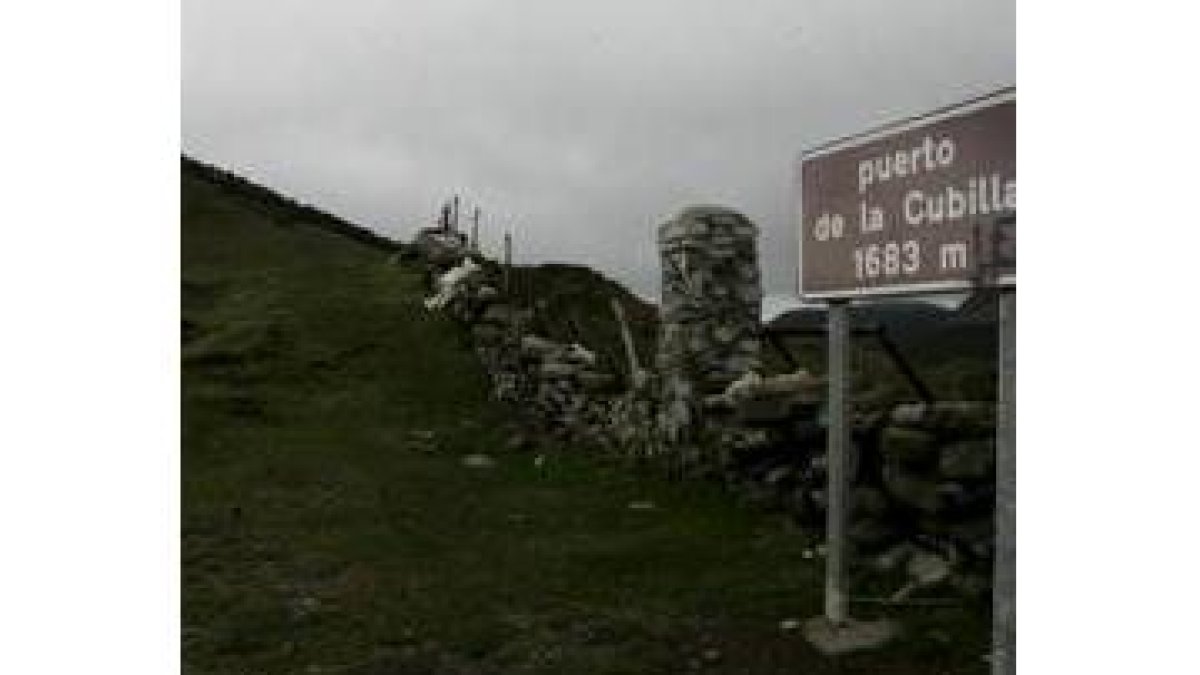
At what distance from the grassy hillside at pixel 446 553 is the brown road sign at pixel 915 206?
1.94 m

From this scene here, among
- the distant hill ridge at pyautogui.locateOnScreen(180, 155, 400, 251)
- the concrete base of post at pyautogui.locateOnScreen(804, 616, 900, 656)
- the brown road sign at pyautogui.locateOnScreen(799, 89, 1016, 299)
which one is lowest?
the concrete base of post at pyautogui.locateOnScreen(804, 616, 900, 656)

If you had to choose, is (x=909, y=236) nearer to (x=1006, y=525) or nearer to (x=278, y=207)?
(x=1006, y=525)

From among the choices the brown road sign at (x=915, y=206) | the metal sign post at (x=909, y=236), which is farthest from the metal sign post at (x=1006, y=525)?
the brown road sign at (x=915, y=206)

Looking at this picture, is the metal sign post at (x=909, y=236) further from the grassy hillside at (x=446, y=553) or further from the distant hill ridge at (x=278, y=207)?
the distant hill ridge at (x=278, y=207)

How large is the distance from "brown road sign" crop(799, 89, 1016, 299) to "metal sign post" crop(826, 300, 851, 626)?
11.3 inches

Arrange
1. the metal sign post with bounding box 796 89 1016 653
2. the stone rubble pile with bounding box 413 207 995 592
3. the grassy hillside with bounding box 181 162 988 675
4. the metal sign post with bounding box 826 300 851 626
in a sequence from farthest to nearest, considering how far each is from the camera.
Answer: the stone rubble pile with bounding box 413 207 995 592
the grassy hillside with bounding box 181 162 988 675
the metal sign post with bounding box 826 300 851 626
the metal sign post with bounding box 796 89 1016 653

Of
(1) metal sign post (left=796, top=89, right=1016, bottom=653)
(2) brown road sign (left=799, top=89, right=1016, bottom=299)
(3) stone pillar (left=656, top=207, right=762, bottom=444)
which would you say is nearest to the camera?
(1) metal sign post (left=796, top=89, right=1016, bottom=653)

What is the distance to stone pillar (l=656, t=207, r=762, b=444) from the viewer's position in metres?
12.9

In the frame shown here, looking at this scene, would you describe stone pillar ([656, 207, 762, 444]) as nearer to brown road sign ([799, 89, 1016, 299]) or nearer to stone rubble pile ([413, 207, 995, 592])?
stone rubble pile ([413, 207, 995, 592])

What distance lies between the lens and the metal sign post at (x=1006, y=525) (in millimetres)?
4336

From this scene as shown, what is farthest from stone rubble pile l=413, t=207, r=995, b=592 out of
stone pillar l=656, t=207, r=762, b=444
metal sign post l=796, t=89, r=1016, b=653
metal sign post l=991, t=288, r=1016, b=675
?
metal sign post l=991, t=288, r=1016, b=675

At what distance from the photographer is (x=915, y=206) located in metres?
6.06
